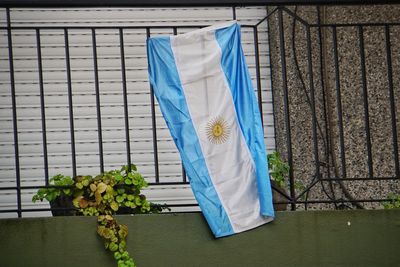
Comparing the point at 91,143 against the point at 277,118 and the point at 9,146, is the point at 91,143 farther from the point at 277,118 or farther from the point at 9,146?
the point at 277,118

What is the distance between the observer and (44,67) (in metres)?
8.78

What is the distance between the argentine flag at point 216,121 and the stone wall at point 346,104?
77.1 inches

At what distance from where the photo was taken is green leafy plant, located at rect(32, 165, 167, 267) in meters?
6.18

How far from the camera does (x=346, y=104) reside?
8484 millimetres

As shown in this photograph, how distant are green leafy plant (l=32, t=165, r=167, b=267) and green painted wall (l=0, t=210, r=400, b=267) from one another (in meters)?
0.09

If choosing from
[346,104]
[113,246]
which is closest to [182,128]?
[113,246]

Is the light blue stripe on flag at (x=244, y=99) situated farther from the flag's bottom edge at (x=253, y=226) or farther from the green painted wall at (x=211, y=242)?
the green painted wall at (x=211, y=242)

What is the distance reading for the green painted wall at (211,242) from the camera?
6.23 m

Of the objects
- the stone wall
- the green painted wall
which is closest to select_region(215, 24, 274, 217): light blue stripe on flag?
the green painted wall

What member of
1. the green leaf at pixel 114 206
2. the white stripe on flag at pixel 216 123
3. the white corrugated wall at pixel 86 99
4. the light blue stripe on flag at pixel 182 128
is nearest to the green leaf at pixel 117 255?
the green leaf at pixel 114 206

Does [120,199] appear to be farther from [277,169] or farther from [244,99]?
[277,169]

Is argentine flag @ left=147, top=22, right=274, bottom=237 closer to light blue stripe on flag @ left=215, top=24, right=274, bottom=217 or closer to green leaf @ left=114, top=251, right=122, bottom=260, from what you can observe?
light blue stripe on flag @ left=215, top=24, right=274, bottom=217

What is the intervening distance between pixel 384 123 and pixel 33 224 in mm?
3660

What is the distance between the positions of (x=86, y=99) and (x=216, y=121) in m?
2.76
